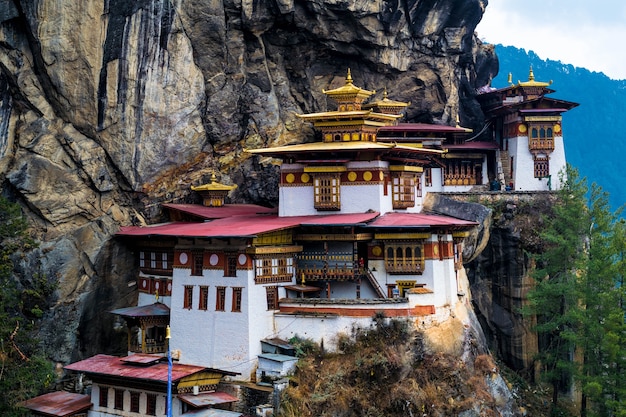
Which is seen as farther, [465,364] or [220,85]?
[220,85]

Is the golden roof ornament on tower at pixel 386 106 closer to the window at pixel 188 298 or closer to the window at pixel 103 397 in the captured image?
the window at pixel 188 298

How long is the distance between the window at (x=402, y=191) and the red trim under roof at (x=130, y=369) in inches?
497

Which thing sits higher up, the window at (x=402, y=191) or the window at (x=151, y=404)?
the window at (x=402, y=191)

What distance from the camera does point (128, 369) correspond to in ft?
122

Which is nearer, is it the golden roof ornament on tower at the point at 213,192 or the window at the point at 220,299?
the window at the point at 220,299

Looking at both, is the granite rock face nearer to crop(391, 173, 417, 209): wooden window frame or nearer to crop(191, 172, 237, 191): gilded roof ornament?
crop(191, 172, 237, 191): gilded roof ornament

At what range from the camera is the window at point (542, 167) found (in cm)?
5378

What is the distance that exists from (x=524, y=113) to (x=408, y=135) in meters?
6.87

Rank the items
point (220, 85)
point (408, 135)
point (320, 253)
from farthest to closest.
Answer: point (408, 135) < point (220, 85) < point (320, 253)

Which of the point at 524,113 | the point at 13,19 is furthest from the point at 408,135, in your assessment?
the point at 13,19

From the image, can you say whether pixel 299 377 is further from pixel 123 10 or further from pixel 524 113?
pixel 524 113

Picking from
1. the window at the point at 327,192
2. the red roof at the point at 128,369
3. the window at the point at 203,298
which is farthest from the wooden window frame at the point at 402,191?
the red roof at the point at 128,369

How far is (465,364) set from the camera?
39.0m

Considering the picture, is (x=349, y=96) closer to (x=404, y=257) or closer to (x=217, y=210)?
(x=217, y=210)
